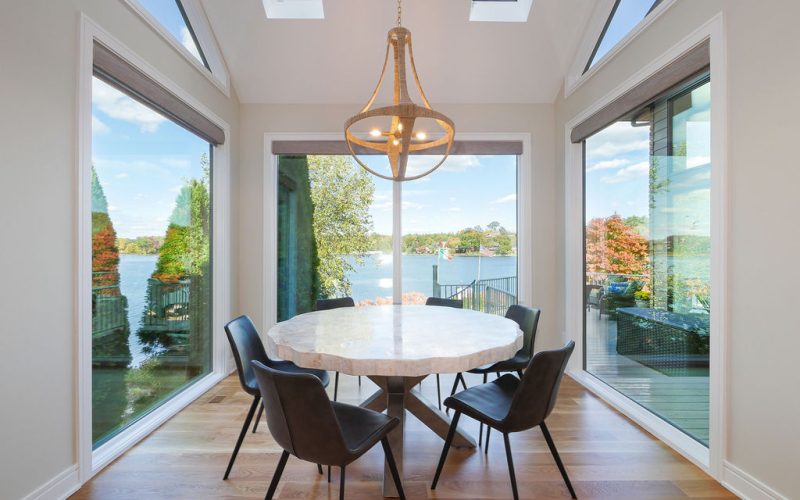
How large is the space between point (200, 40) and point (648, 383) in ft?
14.5

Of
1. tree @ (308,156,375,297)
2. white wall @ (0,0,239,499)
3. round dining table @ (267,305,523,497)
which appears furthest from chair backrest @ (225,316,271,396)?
tree @ (308,156,375,297)

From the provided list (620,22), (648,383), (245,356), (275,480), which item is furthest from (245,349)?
(620,22)

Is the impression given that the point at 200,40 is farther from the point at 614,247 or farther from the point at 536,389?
the point at 614,247

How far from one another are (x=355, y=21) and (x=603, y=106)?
215 centimetres

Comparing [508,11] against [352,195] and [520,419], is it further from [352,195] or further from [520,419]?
[520,419]

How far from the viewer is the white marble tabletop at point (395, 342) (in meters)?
1.48

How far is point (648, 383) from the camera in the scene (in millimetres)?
2641

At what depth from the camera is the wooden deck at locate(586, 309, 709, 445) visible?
7.25 ft

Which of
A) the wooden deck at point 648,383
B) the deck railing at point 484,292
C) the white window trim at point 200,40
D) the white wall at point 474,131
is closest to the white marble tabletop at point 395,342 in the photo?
the wooden deck at point 648,383

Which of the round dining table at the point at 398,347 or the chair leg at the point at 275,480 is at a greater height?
the round dining table at the point at 398,347

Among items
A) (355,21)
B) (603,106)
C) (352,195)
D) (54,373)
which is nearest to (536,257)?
(603,106)

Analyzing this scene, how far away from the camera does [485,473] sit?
6.55 ft

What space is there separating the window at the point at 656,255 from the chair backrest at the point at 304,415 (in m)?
2.09

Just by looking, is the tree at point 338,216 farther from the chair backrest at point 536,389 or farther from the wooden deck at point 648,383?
the chair backrest at point 536,389
